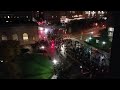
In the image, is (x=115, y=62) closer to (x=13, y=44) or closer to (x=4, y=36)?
(x=13, y=44)

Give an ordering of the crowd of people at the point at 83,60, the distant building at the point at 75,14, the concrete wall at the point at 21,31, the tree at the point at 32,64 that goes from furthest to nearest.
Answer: the concrete wall at the point at 21,31 → the crowd of people at the point at 83,60 → the tree at the point at 32,64 → the distant building at the point at 75,14

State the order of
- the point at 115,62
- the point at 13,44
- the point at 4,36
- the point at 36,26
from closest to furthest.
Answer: the point at 115,62
the point at 13,44
the point at 4,36
the point at 36,26

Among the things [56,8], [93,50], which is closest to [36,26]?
[93,50]

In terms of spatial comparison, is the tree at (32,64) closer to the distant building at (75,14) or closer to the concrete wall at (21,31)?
the distant building at (75,14)

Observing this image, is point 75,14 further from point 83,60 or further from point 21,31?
point 21,31

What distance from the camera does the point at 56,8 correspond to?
3.26 ft

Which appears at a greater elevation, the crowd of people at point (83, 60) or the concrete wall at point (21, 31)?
the concrete wall at point (21, 31)

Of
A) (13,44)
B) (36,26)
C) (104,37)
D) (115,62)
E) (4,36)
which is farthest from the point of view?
(36,26)

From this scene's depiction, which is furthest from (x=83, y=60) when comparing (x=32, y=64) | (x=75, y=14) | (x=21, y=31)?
(x=21, y=31)

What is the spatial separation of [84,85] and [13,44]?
2883mm

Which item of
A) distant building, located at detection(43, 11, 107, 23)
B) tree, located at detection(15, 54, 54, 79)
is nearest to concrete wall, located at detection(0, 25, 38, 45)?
distant building, located at detection(43, 11, 107, 23)

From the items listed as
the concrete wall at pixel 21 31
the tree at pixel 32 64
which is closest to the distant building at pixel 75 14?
the tree at pixel 32 64

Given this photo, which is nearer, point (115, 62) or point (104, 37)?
point (115, 62)

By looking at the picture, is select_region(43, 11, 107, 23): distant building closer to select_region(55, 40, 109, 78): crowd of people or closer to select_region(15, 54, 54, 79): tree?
select_region(15, 54, 54, 79): tree
